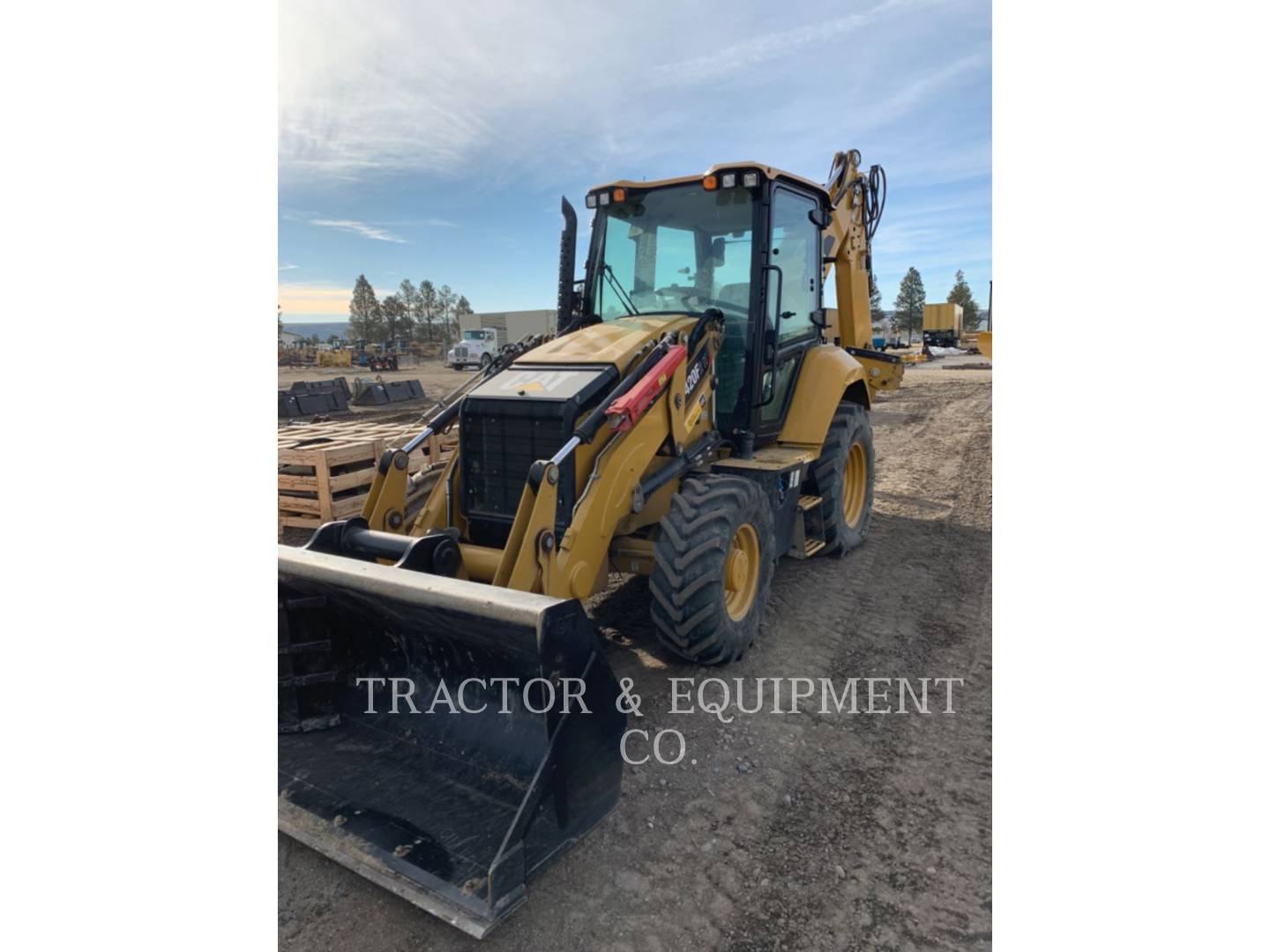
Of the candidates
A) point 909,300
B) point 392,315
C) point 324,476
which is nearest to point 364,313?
point 392,315

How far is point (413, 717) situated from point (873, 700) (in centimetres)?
235

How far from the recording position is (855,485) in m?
6.86

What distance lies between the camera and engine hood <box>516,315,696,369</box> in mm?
4352

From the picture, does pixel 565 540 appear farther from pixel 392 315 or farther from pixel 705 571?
pixel 392 315

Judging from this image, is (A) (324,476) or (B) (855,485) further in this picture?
(B) (855,485)

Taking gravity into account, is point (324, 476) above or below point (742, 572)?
above

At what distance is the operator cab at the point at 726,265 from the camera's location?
197 inches

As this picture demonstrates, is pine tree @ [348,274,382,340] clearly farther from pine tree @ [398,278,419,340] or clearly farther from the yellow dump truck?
the yellow dump truck

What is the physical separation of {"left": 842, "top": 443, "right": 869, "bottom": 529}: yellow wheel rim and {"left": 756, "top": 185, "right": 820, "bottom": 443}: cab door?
1.27m

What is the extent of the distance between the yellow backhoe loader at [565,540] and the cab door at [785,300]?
24mm

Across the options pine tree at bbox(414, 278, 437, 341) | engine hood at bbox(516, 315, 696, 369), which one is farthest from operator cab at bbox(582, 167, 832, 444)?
pine tree at bbox(414, 278, 437, 341)

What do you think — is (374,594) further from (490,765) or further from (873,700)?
(873,700)

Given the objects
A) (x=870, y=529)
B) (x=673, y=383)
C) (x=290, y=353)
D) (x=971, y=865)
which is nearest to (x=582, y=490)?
(x=673, y=383)

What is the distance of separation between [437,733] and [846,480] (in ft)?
14.9
